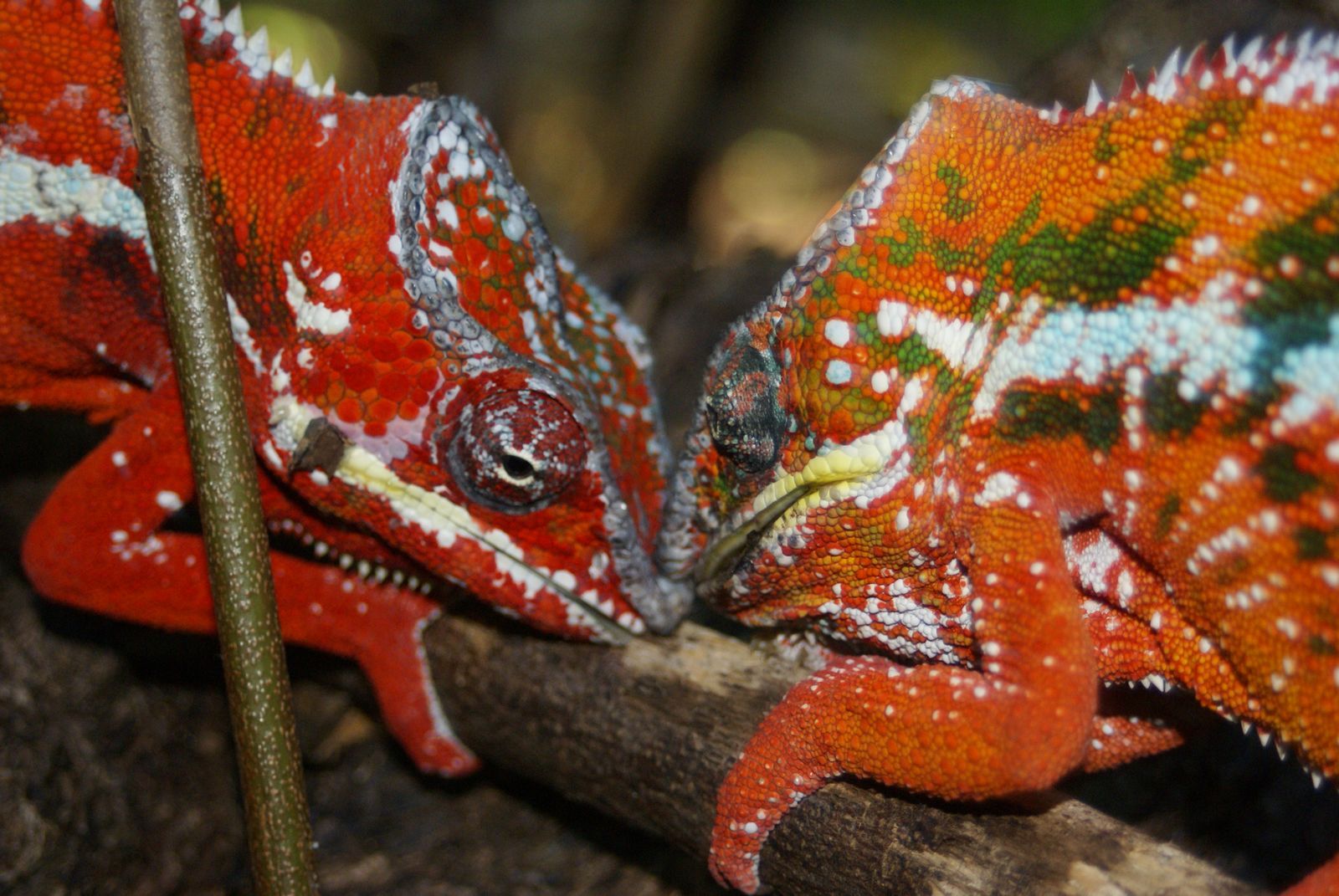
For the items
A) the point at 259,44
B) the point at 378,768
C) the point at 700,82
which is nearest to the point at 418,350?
the point at 259,44

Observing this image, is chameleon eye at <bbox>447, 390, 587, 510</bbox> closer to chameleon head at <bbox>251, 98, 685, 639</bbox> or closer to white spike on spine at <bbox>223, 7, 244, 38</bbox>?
chameleon head at <bbox>251, 98, 685, 639</bbox>

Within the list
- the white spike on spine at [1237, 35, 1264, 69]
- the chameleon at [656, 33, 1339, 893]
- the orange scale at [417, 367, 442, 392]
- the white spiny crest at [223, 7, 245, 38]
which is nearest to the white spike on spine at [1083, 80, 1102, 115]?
the chameleon at [656, 33, 1339, 893]

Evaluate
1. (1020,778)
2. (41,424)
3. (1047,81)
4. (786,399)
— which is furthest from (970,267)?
(41,424)

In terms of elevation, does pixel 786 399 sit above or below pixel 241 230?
above

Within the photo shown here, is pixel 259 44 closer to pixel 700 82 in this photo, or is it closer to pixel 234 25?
pixel 234 25

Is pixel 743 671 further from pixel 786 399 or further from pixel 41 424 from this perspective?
pixel 41 424

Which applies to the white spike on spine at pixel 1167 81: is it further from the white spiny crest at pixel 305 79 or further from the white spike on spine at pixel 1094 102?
the white spiny crest at pixel 305 79
